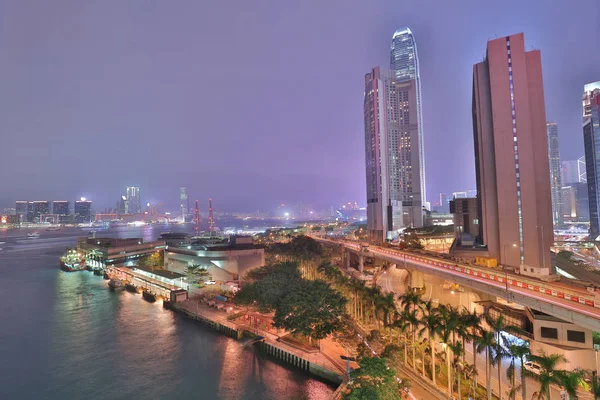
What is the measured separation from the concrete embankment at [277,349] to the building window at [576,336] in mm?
12739

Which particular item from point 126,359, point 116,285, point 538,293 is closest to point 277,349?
point 126,359

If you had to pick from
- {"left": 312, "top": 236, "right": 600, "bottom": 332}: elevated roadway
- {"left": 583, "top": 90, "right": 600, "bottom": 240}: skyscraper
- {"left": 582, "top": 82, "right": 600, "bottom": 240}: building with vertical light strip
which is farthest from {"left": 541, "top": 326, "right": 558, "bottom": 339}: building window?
{"left": 583, "top": 90, "right": 600, "bottom": 240}: skyscraper

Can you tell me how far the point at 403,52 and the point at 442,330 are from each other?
366 feet

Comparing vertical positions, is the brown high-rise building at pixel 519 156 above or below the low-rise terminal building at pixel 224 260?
above

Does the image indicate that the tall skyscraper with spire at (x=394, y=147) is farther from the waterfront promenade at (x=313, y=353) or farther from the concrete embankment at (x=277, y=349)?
the concrete embankment at (x=277, y=349)

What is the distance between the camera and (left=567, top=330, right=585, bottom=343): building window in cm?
1614

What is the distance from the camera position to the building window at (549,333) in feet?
54.9

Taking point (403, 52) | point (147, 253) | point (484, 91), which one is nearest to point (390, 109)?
point (403, 52)

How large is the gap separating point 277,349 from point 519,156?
2945 cm

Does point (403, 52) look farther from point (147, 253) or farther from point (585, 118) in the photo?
point (147, 253)

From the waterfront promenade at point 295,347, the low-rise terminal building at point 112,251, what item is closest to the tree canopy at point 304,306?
the waterfront promenade at point 295,347

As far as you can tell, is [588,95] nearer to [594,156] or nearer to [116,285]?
[594,156]

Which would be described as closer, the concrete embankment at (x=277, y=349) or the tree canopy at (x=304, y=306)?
the concrete embankment at (x=277, y=349)

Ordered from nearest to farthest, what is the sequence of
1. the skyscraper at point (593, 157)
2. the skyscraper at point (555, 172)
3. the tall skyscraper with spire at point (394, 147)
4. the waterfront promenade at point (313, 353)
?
the waterfront promenade at point (313, 353) → the skyscraper at point (593, 157) → the tall skyscraper with spire at point (394, 147) → the skyscraper at point (555, 172)
